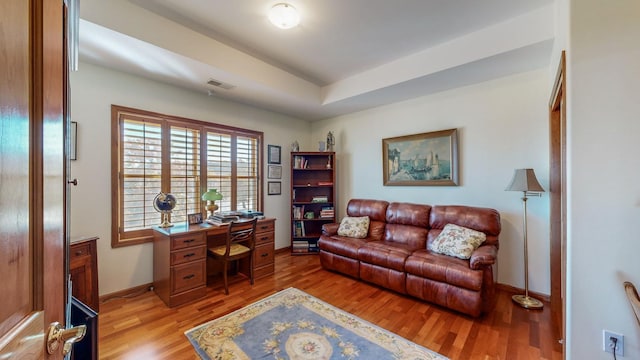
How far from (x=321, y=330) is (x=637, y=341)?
1950 millimetres

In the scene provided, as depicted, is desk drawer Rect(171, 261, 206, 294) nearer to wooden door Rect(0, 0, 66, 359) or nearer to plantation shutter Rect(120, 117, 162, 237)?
plantation shutter Rect(120, 117, 162, 237)

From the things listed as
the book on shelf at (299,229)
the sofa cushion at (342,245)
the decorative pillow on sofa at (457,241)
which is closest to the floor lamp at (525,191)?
the decorative pillow on sofa at (457,241)

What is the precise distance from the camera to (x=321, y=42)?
2.70 m

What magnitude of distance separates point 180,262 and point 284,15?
8.70 ft

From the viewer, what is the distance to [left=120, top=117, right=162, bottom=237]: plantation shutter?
284 centimetres

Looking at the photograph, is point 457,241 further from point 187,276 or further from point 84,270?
point 84,270

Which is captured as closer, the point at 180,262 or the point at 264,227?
the point at 180,262

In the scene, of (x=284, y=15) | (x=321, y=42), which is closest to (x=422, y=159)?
(x=321, y=42)

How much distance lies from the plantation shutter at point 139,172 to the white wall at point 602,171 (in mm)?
3850

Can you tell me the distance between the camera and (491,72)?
2.82 metres

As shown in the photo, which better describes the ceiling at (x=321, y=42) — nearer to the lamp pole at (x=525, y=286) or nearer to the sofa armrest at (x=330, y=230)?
the lamp pole at (x=525, y=286)

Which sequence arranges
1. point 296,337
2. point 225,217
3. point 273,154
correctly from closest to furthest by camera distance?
1. point 296,337
2. point 225,217
3. point 273,154

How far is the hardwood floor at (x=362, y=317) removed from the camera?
1.94 meters

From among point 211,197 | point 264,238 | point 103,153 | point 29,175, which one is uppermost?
point 103,153
